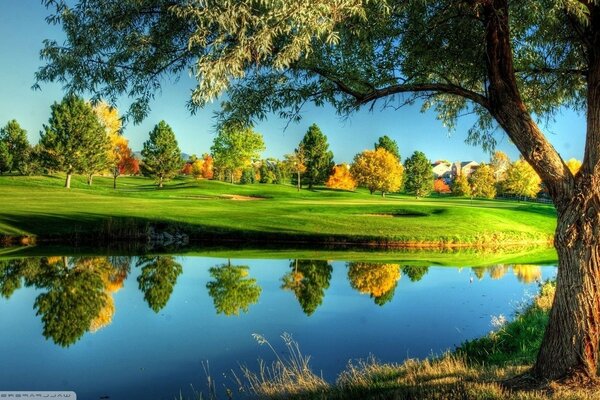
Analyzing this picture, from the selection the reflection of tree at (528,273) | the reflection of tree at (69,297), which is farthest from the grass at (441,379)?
the reflection of tree at (528,273)

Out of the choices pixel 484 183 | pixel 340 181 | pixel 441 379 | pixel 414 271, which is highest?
pixel 484 183

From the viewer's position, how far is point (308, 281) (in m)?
22.5

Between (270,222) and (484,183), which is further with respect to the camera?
(484,183)

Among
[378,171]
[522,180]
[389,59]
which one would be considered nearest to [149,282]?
[389,59]

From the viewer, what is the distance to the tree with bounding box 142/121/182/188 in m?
83.9

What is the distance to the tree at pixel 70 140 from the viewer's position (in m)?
66.6

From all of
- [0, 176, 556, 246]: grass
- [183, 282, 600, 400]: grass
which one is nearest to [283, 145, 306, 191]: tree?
[0, 176, 556, 246]: grass

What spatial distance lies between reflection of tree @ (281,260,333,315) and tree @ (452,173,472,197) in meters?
80.0

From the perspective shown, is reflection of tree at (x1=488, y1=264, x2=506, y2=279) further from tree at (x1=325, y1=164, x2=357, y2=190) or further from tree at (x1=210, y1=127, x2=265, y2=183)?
tree at (x1=325, y1=164, x2=357, y2=190)

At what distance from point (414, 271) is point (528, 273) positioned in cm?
629

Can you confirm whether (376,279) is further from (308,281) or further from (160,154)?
(160,154)

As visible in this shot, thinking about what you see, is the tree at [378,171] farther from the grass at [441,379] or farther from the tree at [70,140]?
the grass at [441,379]

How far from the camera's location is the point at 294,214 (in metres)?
42.5

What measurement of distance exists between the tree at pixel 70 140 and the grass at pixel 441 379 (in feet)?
204
